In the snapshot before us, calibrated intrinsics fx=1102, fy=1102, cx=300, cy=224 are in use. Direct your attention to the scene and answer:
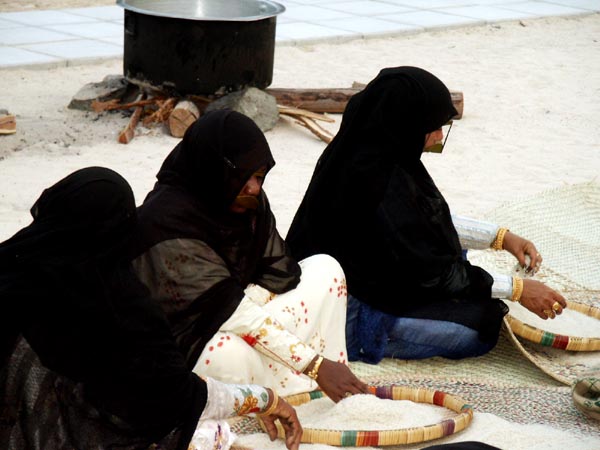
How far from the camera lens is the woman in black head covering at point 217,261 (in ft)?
11.1

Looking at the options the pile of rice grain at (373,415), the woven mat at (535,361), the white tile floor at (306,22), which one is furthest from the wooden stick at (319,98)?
the pile of rice grain at (373,415)

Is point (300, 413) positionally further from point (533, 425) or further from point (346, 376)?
point (533, 425)

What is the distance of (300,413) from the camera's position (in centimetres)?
369

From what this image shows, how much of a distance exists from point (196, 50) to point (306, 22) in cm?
414

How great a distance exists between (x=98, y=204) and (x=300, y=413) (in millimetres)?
1302

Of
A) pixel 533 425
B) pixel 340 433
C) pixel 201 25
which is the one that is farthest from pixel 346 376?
pixel 201 25

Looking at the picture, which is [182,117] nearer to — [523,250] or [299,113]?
[299,113]

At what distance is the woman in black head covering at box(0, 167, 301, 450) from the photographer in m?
2.65

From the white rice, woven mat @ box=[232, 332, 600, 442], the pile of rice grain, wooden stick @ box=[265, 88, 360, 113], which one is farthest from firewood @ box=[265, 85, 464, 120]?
the pile of rice grain

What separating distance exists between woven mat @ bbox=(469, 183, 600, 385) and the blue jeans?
0.57 feet

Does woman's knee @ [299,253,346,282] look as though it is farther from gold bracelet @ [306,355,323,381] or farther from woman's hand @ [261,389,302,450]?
woman's hand @ [261,389,302,450]

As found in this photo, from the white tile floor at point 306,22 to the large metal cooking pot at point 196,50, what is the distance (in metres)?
1.91

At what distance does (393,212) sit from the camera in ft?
13.1

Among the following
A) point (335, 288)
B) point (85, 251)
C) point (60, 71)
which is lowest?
point (60, 71)
